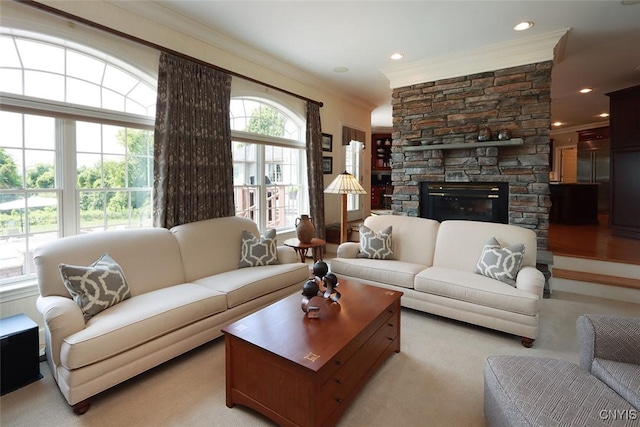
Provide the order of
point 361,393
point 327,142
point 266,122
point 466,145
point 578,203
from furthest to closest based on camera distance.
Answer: point 578,203 → point 327,142 → point 266,122 → point 466,145 → point 361,393

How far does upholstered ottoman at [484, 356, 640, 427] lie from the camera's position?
1.26 metres

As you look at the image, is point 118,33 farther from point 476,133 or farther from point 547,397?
point 476,133

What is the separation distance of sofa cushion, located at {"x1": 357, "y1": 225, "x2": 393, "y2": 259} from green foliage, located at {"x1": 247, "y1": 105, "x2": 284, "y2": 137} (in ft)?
7.04

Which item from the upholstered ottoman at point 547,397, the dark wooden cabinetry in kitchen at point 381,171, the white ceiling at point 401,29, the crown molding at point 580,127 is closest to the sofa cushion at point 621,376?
the upholstered ottoman at point 547,397

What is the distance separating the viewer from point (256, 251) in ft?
11.2

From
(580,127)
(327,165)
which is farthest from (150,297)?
(580,127)

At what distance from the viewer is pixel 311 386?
156cm

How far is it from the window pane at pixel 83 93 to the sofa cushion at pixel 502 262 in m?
3.86

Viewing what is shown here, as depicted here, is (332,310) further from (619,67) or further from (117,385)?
(619,67)

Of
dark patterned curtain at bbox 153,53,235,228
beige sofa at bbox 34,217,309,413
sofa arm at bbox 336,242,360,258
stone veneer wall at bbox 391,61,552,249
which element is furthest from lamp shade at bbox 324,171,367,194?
stone veneer wall at bbox 391,61,552,249

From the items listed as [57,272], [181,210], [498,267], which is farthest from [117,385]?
[498,267]

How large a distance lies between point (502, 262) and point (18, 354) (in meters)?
3.72

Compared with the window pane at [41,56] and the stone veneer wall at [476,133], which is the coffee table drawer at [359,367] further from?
the window pane at [41,56]

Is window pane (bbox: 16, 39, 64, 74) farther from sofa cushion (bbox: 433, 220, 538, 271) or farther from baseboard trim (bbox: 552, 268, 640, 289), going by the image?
baseboard trim (bbox: 552, 268, 640, 289)
